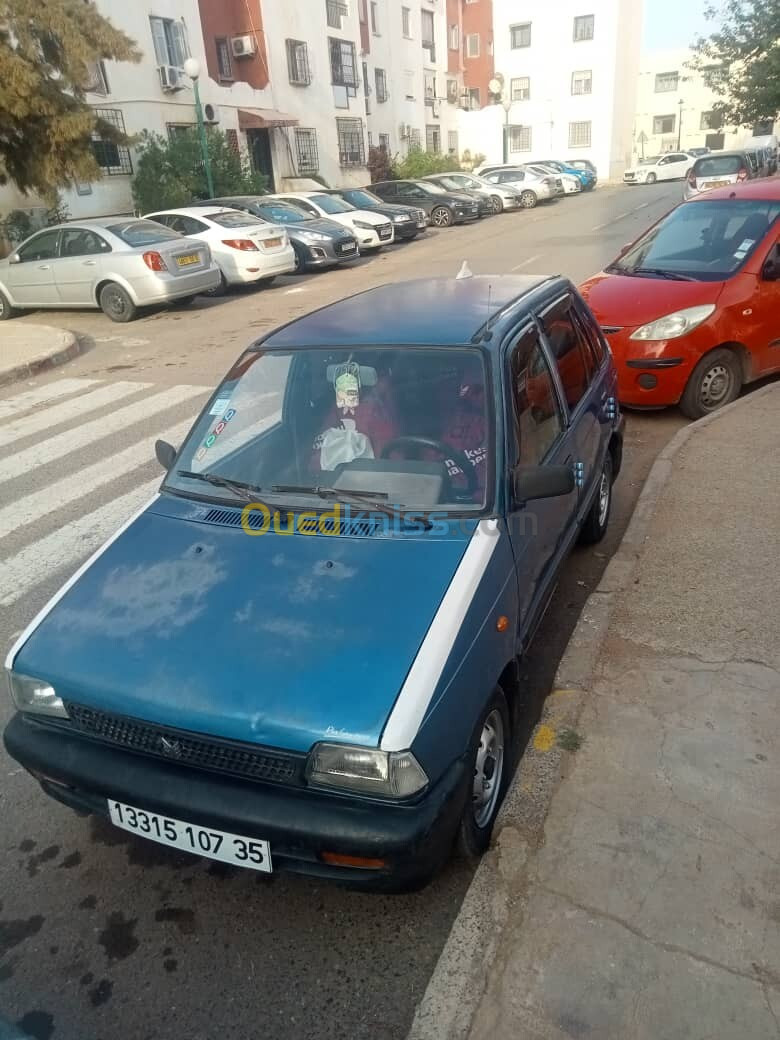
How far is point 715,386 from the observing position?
698 cm

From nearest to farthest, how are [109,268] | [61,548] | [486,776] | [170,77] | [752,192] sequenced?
[486,776] < [61,548] < [752,192] < [109,268] < [170,77]

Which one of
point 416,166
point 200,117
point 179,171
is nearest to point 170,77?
point 179,171

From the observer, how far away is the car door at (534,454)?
10.5 feet

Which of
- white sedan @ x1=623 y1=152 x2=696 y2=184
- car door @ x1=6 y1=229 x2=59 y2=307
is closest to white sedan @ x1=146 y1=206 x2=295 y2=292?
car door @ x1=6 y1=229 x2=59 y2=307

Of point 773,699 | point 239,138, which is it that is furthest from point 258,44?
point 773,699

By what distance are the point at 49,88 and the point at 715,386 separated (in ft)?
48.4

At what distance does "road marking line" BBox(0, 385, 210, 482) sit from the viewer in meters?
7.11

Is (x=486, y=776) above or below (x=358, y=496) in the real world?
below

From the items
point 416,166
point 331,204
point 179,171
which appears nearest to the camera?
point 331,204

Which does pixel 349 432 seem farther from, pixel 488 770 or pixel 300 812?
pixel 300 812

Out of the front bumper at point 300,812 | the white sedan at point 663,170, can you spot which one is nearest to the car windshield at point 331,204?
the front bumper at point 300,812

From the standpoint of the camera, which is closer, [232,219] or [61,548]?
[61,548]

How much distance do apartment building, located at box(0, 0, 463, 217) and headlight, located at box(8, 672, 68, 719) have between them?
17582 mm

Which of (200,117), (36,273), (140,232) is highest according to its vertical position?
(200,117)
